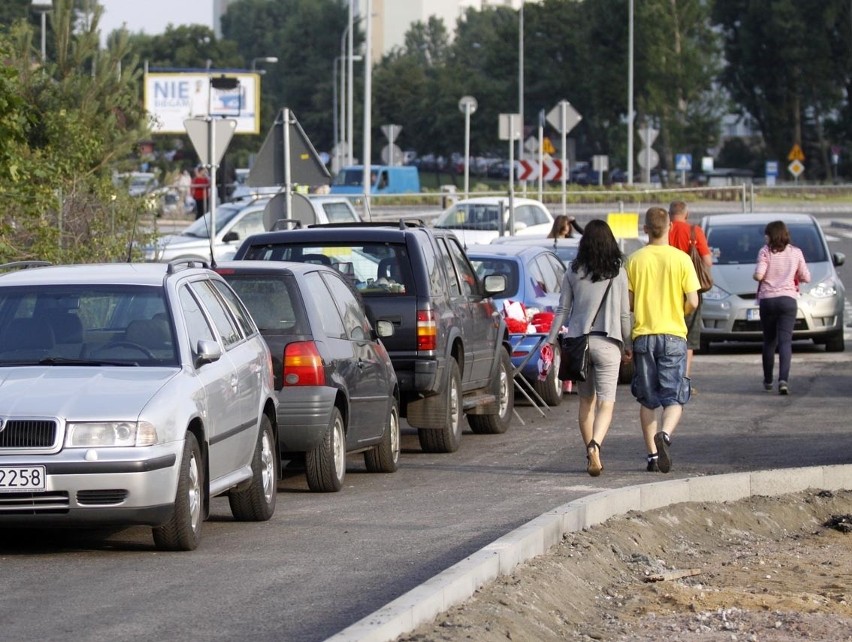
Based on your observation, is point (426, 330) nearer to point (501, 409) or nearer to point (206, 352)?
point (501, 409)

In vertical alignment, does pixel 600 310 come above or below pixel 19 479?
above

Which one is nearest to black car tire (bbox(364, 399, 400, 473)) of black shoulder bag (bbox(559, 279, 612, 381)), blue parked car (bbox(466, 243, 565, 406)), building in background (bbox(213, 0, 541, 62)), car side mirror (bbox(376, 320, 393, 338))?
car side mirror (bbox(376, 320, 393, 338))

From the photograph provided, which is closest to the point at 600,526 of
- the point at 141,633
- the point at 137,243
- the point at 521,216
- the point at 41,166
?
the point at 141,633

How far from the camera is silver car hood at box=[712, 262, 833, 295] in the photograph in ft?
75.7

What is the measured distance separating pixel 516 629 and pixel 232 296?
425 cm

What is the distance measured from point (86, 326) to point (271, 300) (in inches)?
92.0

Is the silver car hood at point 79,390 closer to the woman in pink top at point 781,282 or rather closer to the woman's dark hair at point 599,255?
the woman's dark hair at point 599,255

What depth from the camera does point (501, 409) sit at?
15.6m

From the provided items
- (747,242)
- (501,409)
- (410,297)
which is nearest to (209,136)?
(501,409)

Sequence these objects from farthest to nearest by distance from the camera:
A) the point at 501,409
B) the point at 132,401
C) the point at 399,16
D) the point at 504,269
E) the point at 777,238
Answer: the point at 399,16 → the point at 777,238 → the point at 504,269 → the point at 501,409 → the point at 132,401

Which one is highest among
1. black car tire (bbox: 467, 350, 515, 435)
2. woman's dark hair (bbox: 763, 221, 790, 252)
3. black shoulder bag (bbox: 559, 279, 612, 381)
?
woman's dark hair (bbox: 763, 221, 790, 252)

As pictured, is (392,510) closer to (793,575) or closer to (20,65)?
(793,575)

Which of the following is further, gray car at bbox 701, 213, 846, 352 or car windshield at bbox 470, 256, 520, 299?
gray car at bbox 701, 213, 846, 352

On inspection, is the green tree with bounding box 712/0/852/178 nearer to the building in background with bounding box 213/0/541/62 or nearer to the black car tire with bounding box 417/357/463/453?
the building in background with bounding box 213/0/541/62
